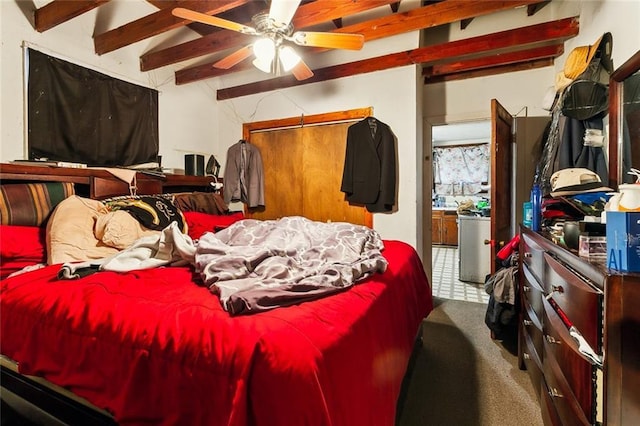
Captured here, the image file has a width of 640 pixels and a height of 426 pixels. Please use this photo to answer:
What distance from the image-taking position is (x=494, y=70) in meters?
3.24

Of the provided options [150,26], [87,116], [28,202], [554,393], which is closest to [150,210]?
[28,202]

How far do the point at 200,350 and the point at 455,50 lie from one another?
122 inches

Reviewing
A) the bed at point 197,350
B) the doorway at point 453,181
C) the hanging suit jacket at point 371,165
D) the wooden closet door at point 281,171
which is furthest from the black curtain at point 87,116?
the doorway at point 453,181

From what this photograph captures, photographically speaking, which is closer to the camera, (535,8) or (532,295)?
(532,295)

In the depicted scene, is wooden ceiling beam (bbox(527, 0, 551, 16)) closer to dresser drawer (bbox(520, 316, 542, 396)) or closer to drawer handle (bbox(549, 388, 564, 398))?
dresser drawer (bbox(520, 316, 542, 396))

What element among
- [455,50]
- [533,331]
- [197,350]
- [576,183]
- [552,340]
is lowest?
[533,331]

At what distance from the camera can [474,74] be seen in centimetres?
332

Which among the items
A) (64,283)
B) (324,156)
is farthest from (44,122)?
(324,156)

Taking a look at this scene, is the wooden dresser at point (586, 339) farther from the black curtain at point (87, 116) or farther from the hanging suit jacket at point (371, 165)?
the black curtain at point (87, 116)

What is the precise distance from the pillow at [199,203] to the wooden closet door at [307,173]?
634 millimetres

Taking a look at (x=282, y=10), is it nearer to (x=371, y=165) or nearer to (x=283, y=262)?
(x=283, y=262)

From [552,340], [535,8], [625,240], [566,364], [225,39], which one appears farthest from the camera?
[535,8]

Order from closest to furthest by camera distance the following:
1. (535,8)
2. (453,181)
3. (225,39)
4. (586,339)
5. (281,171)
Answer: (586,339) < (225,39) < (535,8) < (281,171) < (453,181)

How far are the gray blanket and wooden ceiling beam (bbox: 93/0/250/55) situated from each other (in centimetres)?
153
